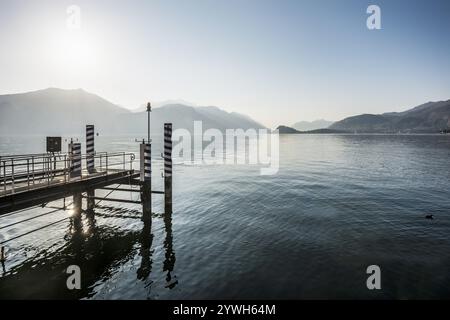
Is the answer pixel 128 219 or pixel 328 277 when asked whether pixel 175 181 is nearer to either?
pixel 128 219

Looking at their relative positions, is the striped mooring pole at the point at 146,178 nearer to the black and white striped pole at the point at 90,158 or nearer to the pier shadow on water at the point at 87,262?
the pier shadow on water at the point at 87,262

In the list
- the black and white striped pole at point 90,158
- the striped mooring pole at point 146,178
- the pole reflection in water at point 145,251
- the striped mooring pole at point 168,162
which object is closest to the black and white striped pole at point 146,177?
the striped mooring pole at point 146,178

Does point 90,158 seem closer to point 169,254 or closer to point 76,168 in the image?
point 76,168

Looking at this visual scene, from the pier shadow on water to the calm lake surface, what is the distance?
72mm

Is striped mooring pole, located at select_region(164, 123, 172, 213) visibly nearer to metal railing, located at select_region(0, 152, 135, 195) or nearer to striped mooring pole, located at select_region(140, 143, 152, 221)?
striped mooring pole, located at select_region(140, 143, 152, 221)

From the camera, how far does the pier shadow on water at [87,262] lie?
15117 mm

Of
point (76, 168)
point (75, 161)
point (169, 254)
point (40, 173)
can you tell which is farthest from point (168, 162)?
point (40, 173)

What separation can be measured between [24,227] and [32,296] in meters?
12.8

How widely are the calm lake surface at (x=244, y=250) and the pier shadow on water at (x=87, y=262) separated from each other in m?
0.07

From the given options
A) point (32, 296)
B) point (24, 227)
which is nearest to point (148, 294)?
point (32, 296)

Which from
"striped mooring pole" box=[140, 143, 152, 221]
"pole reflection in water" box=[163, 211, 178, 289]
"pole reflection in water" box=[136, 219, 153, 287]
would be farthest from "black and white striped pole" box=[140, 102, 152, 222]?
"pole reflection in water" box=[163, 211, 178, 289]
